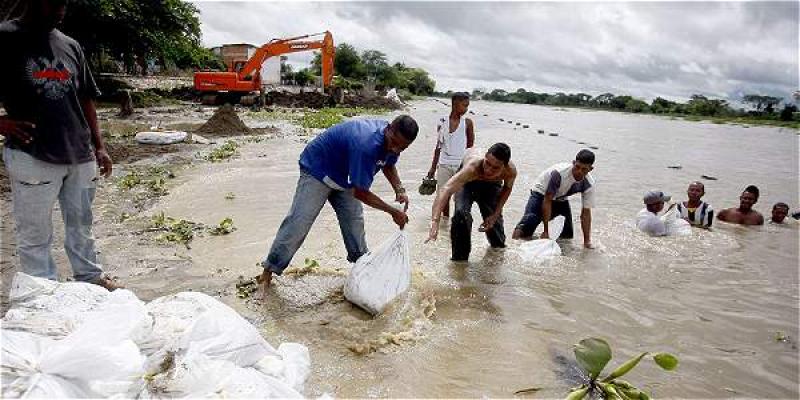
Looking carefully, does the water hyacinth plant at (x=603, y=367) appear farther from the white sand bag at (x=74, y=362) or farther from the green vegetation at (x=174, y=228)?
the green vegetation at (x=174, y=228)

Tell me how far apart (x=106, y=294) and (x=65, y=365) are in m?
0.68

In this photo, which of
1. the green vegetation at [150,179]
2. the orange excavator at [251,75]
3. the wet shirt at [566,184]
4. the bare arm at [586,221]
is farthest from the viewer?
the orange excavator at [251,75]

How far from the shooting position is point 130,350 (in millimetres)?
1780

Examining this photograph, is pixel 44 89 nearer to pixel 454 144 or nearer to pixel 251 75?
pixel 454 144

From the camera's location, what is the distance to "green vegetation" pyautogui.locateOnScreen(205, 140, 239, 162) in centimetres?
947

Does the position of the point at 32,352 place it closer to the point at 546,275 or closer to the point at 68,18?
the point at 546,275

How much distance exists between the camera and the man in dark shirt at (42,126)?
2703mm

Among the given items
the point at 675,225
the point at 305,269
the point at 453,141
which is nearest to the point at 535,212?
the point at 453,141

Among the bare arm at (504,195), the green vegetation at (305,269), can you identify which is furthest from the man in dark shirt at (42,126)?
the bare arm at (504,195)

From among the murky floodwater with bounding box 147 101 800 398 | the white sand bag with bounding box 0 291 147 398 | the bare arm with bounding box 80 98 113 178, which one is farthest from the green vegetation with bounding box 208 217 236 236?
the white sand bag with bounding box 0 291 147 398

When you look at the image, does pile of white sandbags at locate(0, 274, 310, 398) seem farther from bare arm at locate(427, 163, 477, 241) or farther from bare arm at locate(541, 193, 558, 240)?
bare arm at locate(541, 193, 558, 240)

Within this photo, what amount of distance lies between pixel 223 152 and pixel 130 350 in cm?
869

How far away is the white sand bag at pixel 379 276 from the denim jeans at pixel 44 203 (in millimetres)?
1698

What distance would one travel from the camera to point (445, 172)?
5.96 meters
